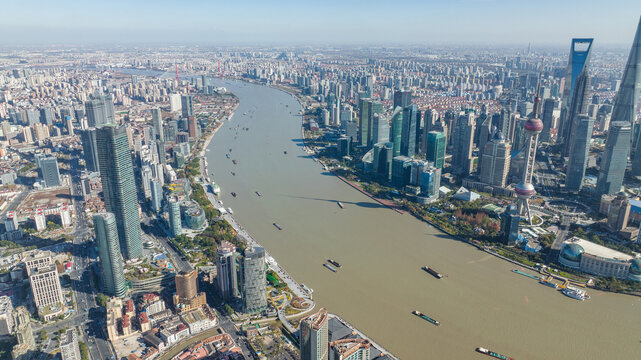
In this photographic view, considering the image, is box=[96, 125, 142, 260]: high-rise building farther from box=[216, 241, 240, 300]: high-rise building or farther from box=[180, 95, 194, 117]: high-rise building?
box=[180, 95, 194, 117]: high-rise building

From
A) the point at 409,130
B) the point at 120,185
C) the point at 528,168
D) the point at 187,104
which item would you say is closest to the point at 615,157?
the point at 528,168

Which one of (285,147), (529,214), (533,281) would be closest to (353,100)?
(285,147)

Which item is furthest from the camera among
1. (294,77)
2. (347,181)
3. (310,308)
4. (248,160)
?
(294,77)

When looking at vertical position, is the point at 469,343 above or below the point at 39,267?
below

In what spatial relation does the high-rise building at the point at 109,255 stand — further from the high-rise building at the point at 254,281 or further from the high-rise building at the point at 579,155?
the high-rise building at the point at 579,155

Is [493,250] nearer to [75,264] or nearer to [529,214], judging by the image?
[529,214]
